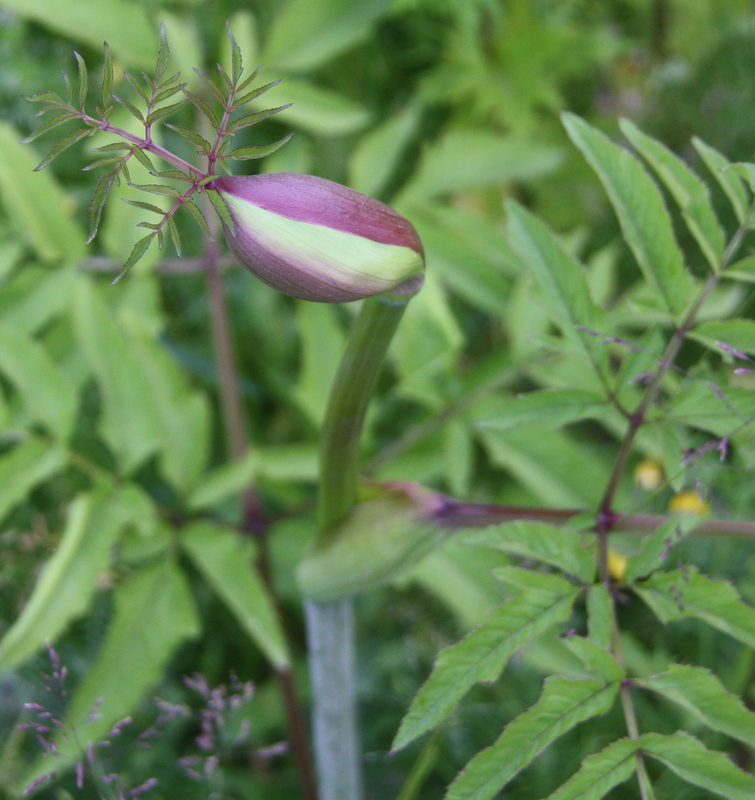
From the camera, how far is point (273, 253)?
1.26ft

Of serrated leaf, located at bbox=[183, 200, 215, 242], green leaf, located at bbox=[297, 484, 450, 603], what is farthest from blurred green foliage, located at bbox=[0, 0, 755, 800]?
serrated leaf, located at bbox=[183, 200, 215, 242]

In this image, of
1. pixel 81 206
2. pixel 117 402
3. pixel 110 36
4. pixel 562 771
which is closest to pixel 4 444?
pixel 117 402

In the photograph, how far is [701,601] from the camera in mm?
532

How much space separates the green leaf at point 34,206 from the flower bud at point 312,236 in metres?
0.70

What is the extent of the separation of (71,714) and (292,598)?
0.44 m

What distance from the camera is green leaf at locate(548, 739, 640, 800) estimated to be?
50 cm

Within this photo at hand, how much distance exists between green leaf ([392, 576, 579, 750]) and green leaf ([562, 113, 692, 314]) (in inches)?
9.3

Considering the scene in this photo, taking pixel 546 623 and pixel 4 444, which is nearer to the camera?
→ pixel 546 623

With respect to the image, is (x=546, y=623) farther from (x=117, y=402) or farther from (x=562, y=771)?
(x=117, y=402)

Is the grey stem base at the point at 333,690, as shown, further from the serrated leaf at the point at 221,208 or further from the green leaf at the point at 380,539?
the serrated leaf at the point at 221,208

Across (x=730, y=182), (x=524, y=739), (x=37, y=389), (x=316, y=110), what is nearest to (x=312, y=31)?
(x=316, y=110)

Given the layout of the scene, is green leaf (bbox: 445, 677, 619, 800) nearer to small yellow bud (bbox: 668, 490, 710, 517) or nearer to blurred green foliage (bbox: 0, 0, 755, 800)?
blurred green foliage (bbox: 0, 0, 755, 800)

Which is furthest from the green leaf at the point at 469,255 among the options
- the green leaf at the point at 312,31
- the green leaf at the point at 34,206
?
the green leaf at the point at 34,206

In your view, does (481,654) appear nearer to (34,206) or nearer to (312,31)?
(34,206)
